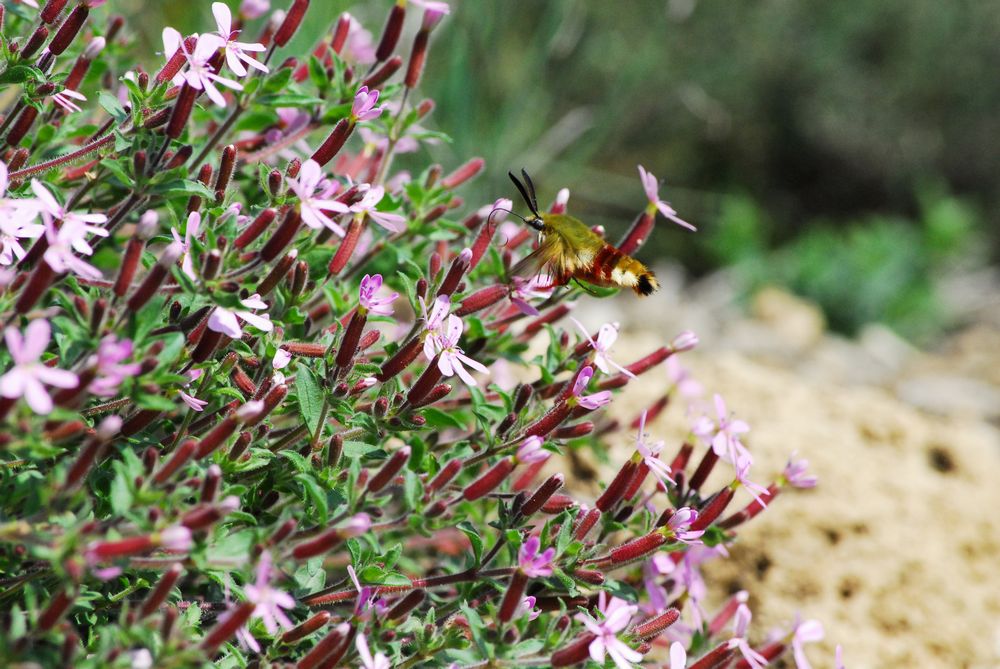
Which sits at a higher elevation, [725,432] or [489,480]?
[725,432]

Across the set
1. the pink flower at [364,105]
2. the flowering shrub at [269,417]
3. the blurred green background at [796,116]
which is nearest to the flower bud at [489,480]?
the flowering shrub at [269,417]

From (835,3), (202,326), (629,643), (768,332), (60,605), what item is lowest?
(768,332)

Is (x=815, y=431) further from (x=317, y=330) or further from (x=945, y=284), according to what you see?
(x=945, y=284)

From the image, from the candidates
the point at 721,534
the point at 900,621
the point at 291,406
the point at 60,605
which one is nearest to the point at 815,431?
the point at 900,621

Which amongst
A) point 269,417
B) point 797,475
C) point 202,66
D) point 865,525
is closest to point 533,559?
point 269,417

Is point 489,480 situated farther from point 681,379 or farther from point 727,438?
point 681,379

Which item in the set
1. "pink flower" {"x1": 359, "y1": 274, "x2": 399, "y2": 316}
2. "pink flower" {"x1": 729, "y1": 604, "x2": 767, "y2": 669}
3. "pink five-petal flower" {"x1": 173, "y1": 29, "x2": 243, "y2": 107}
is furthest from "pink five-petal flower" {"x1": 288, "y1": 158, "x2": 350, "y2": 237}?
"pink flower" {"x1": 729, "y1": 604, "x2": 767, "y2": 669}
